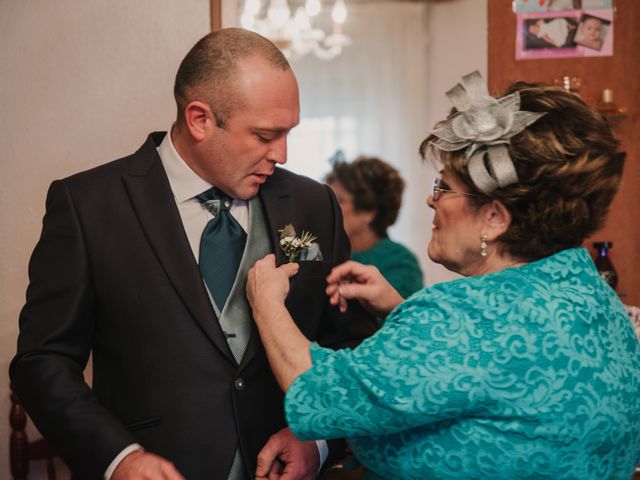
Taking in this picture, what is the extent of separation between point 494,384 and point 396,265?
6.80ft

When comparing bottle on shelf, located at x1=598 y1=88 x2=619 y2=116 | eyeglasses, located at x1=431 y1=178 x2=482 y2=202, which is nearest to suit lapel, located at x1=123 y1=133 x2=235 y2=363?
eyeglasses, located at x1=431 y1=178 x2=482 y2=202

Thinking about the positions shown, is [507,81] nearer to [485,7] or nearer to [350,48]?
[485,7]

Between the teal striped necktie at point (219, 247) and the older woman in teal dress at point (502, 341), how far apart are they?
0.76 feet

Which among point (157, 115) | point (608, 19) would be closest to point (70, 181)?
point (157, 115)

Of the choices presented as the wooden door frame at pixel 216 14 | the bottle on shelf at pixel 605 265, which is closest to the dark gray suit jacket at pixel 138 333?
the wooden door frame at pixel 216 14

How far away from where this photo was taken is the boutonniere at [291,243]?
5.62ft

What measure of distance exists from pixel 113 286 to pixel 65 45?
1.12 m

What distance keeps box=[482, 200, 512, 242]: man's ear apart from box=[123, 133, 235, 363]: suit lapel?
634mm

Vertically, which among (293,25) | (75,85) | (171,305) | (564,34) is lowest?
(171,305)

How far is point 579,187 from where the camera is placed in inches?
53.0

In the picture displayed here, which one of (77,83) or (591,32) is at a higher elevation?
(591,32)

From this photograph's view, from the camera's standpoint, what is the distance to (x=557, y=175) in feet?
4.38

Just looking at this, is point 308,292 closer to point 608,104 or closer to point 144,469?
point 144,469

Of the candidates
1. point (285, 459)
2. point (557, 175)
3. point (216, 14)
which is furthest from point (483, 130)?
point (216, 14)
